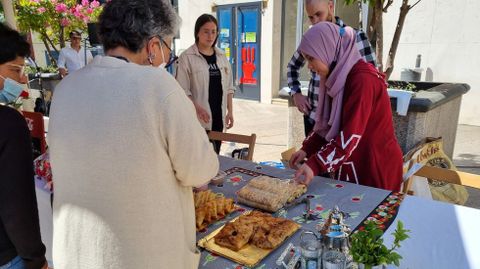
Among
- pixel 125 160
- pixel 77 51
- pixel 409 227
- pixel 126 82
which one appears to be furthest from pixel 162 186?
pixel 77 51

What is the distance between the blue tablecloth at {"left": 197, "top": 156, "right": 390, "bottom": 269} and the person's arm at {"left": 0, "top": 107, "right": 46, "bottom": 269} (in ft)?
2.08

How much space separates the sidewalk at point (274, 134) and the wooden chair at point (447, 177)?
6.18 feet

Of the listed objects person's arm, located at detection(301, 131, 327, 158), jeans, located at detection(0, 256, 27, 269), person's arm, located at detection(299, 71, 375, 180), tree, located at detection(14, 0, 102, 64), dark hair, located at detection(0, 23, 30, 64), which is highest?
tree, located at detection(14, 0, 102, 64)

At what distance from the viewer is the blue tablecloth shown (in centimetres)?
127

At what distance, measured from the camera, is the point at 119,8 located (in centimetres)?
107

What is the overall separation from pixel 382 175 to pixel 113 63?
60.0 inches

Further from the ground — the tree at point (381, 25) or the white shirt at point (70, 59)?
the tree at point (381, 25)

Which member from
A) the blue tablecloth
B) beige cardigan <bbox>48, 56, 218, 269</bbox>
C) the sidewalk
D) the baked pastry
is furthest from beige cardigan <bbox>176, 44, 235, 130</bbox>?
beige cardigan <bbox>48, 56, 218, 269</bbox>

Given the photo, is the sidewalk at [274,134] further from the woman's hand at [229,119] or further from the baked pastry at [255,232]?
the baked pastry at [255,232]

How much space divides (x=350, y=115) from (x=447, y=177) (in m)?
0.77

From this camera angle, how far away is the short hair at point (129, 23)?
106cm

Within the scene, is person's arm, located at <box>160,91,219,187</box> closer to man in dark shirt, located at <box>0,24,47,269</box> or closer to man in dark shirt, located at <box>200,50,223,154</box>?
man in dark shirt, located at <box>0,24,47,269</box>

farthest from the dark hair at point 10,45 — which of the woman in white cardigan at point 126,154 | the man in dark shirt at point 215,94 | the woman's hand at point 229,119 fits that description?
the woman's hand at point 229,119

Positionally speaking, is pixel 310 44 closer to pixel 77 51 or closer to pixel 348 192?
pixel 348 192
